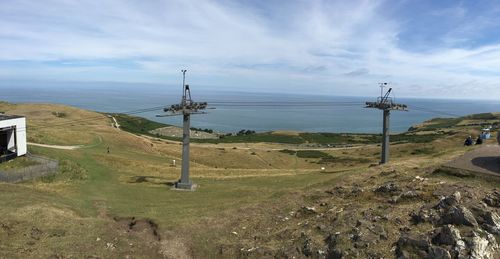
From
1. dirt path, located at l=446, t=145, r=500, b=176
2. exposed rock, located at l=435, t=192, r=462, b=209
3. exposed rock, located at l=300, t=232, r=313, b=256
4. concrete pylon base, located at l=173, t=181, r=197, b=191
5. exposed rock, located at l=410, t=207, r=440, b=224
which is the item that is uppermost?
dirt path, located at l=446, t=145, r=500, b=176

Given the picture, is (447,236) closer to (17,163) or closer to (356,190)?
(356,190)

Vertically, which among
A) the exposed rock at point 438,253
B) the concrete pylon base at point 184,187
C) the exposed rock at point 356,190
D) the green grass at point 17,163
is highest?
the exposed rock at point 356,190

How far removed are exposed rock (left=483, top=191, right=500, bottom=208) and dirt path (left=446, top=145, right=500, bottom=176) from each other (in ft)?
11.7

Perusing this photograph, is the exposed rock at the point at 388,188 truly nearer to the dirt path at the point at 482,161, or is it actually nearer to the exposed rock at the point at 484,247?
the dirt path at the point at 482,161

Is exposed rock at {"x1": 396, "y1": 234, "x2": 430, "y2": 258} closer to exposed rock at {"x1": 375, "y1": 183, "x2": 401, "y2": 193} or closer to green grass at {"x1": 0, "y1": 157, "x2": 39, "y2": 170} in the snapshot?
exposed rock at {"x1": 375, "y1": 183, "x2": 401, "y2": 193}

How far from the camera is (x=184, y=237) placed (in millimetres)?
23250

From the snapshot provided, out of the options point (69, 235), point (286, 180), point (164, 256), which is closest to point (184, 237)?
point (164, 256)

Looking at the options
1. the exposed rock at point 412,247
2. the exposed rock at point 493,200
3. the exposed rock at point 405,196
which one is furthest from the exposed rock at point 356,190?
the exposed rock at point 412,247

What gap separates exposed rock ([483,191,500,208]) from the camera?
63.1ft

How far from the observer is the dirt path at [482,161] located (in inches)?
938

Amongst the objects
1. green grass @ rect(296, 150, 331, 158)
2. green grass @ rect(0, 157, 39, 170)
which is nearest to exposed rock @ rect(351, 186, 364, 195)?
green grass @ rect(0, 157, 39, 170)

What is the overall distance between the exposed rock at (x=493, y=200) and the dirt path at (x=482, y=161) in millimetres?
3576

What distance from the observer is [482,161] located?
25.0 meters

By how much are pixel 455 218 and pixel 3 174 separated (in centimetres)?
3260
